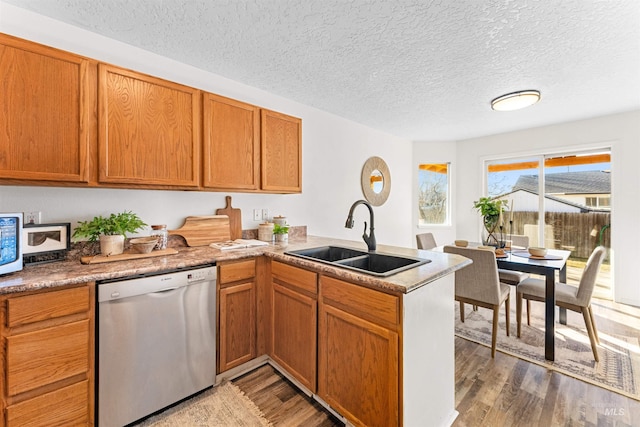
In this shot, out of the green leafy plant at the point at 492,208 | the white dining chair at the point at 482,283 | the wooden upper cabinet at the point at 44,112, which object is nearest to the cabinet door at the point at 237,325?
the wooden upper cabinet at the point at 44,112

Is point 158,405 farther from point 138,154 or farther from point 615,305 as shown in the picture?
point 615,305

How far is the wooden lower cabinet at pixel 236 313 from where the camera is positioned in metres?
1.83

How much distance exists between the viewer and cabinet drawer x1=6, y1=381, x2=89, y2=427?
1.19 metres

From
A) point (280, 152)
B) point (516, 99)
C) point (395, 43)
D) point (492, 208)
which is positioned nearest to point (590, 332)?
point (492, 208)

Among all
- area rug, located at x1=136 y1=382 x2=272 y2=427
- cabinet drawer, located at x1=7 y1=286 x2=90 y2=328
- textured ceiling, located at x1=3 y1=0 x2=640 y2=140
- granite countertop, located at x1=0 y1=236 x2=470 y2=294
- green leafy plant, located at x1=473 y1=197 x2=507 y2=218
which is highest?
textured ceiling, located at x1=3 y1=0 x2=640 y2=140

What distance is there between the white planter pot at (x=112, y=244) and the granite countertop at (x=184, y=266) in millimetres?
148

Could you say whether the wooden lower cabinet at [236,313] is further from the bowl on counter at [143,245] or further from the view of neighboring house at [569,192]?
the view of neighboring house at [569,192]

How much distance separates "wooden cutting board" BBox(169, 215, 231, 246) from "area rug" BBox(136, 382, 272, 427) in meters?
1.12

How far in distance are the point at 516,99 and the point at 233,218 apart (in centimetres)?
311

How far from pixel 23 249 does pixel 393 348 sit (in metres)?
2.09

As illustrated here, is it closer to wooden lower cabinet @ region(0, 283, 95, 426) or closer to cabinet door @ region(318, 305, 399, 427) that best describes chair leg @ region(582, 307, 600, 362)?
cabinet door @ region(318, 305, 399, 427)

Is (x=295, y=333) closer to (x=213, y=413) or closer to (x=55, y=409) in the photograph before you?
(x=213, y=413)

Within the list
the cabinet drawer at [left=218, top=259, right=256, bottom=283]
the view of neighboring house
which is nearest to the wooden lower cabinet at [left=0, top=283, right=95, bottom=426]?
the cabinet drawer at [left=218, top=259, right=256, bottom=283]

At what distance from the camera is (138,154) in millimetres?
1759
